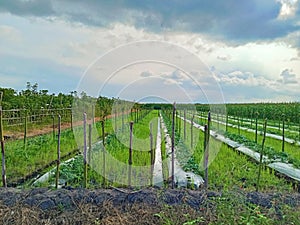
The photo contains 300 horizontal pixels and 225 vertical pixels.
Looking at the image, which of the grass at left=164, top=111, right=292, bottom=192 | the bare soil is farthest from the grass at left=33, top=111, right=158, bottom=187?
the bare soil

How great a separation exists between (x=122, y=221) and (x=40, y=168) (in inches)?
138

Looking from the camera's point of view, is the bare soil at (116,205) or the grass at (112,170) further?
the grass at (112,170)

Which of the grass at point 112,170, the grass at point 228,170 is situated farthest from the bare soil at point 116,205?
the grass at point 112,170

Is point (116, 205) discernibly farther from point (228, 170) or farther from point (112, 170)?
point (228, 170)

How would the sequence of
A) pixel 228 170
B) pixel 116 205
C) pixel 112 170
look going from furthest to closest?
pixel 228 170 → pixel 112 170 → pixel 116 205

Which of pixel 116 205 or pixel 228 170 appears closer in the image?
pixel 116 205

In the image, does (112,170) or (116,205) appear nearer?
(116,205)

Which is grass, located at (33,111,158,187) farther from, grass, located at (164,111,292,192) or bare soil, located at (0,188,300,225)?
bare soil, located at (0,188,300,225)

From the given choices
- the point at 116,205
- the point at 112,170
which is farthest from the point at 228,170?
the point at 116,205

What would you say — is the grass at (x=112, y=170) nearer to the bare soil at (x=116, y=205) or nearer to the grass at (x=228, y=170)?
the grass at (x=228, y=170)

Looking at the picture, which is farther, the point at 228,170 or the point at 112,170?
the point at 228,170

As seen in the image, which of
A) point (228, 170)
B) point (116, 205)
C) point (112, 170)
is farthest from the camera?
point (228, 170)

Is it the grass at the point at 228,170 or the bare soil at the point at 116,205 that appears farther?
the grass at the point at 228,170

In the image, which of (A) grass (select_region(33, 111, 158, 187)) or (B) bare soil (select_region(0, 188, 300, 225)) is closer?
(B) bare soil (select_region(0, 188, 300, 225))
